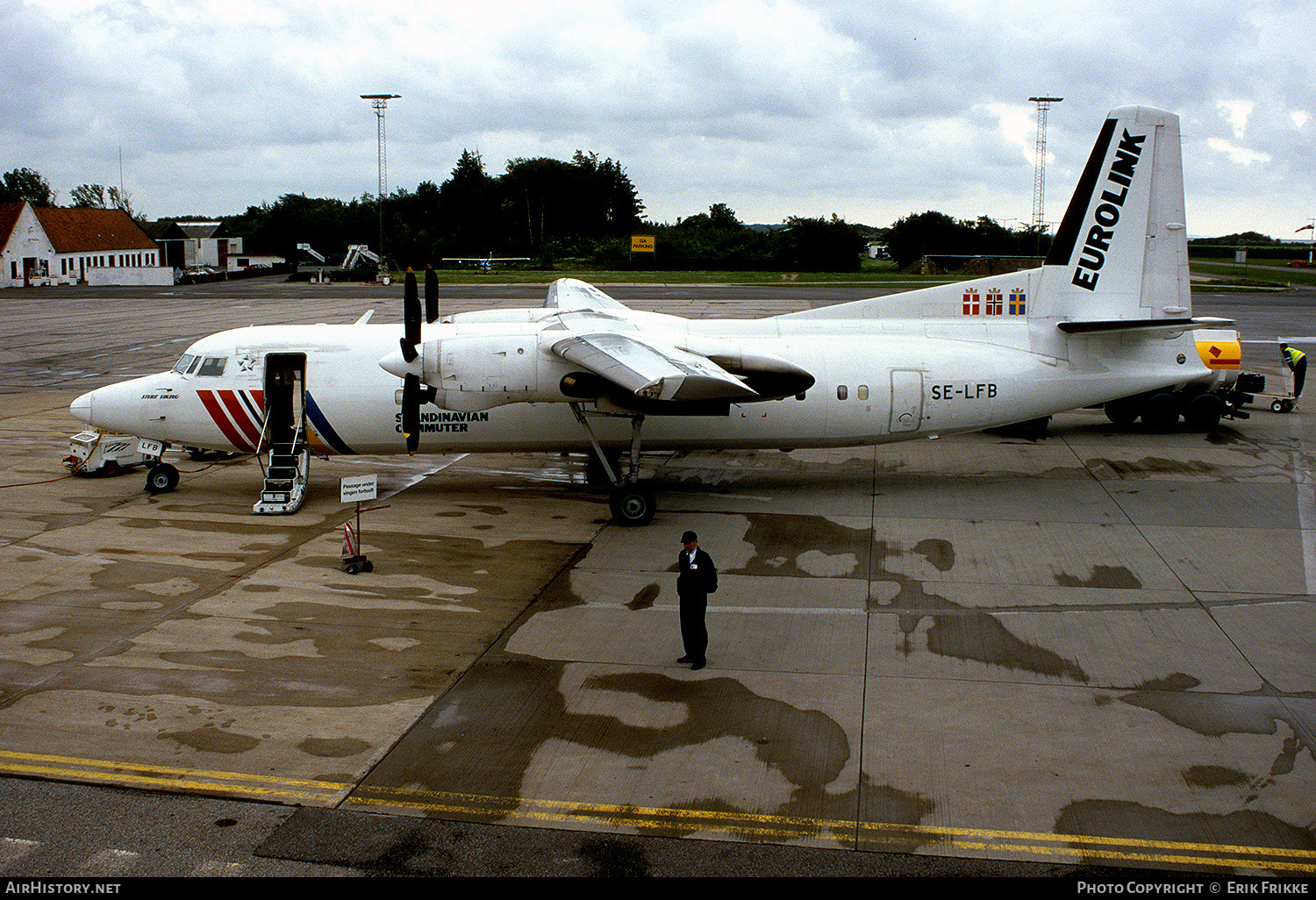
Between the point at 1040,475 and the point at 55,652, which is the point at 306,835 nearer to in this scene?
the point at 55,652

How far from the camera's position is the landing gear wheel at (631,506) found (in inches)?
701

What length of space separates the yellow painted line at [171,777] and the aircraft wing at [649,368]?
713cm

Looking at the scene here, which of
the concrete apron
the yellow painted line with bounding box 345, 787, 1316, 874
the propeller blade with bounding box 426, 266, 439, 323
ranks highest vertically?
the propeller blade with bounding box 426, 266, 439, 323

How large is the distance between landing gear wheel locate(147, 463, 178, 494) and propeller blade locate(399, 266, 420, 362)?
6.65 m

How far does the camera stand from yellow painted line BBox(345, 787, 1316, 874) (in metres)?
8.00

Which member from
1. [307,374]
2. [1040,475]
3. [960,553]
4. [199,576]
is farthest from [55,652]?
[1040,475]

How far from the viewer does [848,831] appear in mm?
8438

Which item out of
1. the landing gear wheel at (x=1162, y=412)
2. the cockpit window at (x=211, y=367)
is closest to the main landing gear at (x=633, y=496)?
the cockpit window at (x=211, y=367)

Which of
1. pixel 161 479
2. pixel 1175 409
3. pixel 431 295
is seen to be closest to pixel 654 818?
pixel 431 295

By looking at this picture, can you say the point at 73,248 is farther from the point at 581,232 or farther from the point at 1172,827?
the point at 1172,827

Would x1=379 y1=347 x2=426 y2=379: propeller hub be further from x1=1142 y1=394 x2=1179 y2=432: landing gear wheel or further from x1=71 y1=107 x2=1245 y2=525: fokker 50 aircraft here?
x1=1142 y1=394 x2=1179 y2=432: landing gear wheel

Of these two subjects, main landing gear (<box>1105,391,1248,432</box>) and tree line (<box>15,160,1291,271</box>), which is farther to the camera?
tree line (<box>15,160,1291,271</box>)

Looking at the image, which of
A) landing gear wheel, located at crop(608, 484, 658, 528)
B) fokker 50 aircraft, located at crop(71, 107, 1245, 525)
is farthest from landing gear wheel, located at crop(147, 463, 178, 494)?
landing gear wheel, located at crop(608, 484, 658, 528)

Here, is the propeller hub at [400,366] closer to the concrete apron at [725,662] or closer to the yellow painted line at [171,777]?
the concrete apron at [725,662]
